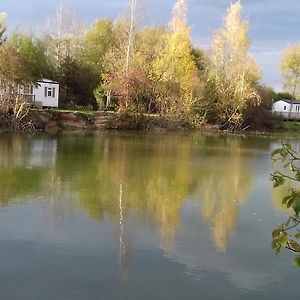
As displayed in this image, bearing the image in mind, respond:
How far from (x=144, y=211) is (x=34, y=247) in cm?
332

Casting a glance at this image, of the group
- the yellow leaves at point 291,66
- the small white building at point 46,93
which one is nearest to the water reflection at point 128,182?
the small white building at point 46,93

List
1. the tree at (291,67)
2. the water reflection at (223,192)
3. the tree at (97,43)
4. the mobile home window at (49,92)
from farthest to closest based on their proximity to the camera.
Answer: the tree at (291,67) → the tree at (97,43) → the mobile home window at (49,92) → the water reflection at (223,192)

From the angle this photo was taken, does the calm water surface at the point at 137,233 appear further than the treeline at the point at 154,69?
No

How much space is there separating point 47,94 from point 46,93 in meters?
0.12

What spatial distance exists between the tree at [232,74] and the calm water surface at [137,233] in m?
28.5

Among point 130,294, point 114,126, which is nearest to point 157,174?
point 130,294

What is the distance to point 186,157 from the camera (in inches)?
842

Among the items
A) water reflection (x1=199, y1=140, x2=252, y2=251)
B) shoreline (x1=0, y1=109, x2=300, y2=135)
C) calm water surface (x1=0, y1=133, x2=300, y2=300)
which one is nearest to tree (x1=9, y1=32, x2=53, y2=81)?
shoreline (x1=0, y1=109, x2=300, y2=135)

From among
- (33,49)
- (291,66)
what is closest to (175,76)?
(33,49)

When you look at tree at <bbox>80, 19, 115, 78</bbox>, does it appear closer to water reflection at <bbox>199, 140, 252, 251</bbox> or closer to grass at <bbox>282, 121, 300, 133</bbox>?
grass at <bbox>282, 121, 300, 133</bbox>

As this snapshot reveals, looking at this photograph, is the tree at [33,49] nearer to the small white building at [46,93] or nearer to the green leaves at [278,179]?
the small white building at [46,93]

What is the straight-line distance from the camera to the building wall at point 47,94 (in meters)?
41.3

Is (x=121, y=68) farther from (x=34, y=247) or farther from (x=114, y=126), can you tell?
(x=34, y=247)

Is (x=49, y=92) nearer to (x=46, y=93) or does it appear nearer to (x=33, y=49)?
(x=46, y=93)
